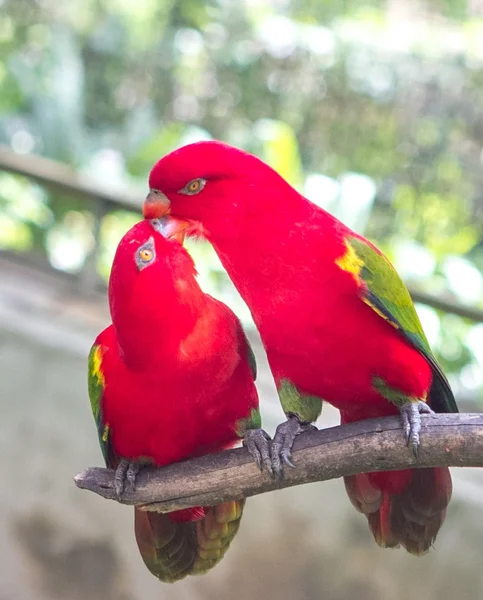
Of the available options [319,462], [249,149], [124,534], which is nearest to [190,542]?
[319,462]

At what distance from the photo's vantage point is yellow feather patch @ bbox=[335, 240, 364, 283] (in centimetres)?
87

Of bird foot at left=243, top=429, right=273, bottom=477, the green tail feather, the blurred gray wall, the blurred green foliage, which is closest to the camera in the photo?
bird foot at left=243, top=429, right=273, bottom=477

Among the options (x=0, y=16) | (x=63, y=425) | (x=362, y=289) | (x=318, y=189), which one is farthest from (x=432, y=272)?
(x=0, y=16)

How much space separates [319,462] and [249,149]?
8.06ft

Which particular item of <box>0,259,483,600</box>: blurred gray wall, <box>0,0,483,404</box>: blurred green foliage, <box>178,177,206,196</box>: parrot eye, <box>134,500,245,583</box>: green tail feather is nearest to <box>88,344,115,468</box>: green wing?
<box>134,500,245,583</box>: green tail feather

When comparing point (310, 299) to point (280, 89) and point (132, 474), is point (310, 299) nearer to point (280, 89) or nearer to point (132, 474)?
point (132, 474)

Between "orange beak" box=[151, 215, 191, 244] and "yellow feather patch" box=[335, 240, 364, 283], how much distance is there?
198mm

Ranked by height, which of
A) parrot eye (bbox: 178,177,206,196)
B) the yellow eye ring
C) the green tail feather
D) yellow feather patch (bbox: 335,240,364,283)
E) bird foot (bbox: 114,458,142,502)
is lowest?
the green tail feather

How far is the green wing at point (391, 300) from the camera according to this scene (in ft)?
2.92

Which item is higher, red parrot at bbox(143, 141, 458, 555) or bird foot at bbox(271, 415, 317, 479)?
red parrot at bbox(143, 141, 458, 555)

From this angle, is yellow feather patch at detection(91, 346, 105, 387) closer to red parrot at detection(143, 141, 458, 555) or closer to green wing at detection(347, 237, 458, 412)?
red parrot at detection(143, 141, 458, 555)

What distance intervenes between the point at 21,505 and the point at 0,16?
109 inches

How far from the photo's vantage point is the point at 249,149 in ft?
10.3

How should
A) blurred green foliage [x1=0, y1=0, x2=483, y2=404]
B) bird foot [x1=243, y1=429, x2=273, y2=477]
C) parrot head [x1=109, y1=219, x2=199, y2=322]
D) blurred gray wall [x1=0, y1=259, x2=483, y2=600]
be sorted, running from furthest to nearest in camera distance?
blurred green foliage [x1=0, y1=0, x2=483, y2=404] < blurred gray wall [x1=0, y1=259, x2=483, y2=600] < bird foot [x1=243, y1=429, x2=273, y2=477] < parrot head [x1=109, y1=219, x2=199, y2=322]
